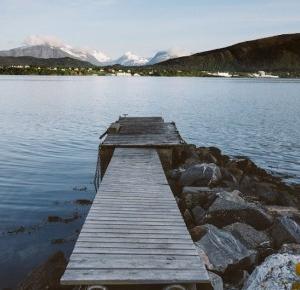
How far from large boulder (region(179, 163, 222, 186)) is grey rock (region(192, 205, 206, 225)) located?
3415 millimetres

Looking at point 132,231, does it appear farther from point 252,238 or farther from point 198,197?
point 198,197

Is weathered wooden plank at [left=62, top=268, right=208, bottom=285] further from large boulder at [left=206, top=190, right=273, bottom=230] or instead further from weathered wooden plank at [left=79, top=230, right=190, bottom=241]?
large boulder at [left=206, top=190, right=273, bottom=230]

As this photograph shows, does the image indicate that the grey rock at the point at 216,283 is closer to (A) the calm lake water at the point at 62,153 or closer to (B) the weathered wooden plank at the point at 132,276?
(B) the weathered wooden plank at the point at 132,276

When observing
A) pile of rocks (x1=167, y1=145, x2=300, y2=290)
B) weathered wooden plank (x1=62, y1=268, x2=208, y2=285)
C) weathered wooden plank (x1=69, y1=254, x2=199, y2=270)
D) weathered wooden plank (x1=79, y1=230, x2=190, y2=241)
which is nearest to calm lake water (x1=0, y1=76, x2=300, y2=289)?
weathered wooden plank (x1=79, y1=230, x2=190, y2=241)

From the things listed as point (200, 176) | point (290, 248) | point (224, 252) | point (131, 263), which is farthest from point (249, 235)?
point (200, 176)

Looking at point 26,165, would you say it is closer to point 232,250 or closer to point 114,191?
point 114,191

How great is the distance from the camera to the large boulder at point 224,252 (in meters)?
10.7

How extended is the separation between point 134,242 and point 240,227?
4222mm

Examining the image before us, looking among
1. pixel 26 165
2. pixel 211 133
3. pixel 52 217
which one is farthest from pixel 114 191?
pixel 211 133

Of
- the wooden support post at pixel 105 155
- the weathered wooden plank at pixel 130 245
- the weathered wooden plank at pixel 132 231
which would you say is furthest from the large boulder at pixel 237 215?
the wooden support post at pixel 105 155

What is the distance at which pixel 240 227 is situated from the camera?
12.7 metres

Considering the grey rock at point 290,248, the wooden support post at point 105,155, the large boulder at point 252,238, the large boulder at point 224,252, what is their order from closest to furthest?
the large boulder at point 224,252 < the grey rock at point 290,248 < the large boulder at point 252,238 < the wooden support post at point 105,155

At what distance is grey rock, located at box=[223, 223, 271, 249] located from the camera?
12156mm

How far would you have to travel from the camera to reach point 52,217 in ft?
58.5
